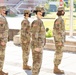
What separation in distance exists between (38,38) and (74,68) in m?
2.31

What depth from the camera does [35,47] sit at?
659 cm

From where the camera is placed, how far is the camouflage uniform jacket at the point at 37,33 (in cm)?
651

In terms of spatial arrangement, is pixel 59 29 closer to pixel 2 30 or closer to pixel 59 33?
pixel 59 33

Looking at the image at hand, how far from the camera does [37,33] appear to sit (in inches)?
256

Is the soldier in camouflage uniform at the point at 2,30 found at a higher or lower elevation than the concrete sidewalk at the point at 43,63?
higher

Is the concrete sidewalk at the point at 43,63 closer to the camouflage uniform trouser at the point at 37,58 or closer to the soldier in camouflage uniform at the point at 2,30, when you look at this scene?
the soldier in camouflage uniform at the point at 2,30

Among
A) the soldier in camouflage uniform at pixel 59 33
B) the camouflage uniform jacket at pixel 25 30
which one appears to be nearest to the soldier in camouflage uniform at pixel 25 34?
the camouflage uniform jacket at pixel 25 30

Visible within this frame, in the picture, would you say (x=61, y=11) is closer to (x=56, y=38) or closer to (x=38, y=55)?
(x=56, y=38)

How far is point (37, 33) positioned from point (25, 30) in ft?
4.65

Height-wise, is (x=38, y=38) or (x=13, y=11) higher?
(x=38, y=38)

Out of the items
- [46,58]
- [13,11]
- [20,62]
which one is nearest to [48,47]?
[46,58]

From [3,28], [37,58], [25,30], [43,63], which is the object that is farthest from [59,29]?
[43,63]

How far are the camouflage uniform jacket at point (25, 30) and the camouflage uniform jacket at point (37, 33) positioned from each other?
4.16 feet

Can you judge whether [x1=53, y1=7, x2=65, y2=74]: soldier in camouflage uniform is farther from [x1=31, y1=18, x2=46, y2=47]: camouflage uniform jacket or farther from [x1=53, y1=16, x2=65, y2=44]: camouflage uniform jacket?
[x1=31, y1=18, x2=46, y2=47]: camouflage uniform jacket
